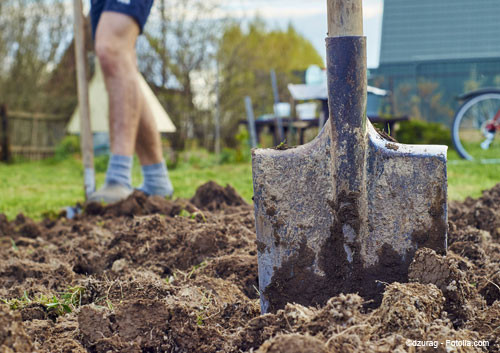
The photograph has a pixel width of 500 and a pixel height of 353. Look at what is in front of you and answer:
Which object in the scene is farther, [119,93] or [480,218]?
[119,93]

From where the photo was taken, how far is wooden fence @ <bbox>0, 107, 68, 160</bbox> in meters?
9.43

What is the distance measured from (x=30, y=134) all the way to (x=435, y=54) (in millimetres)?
8201

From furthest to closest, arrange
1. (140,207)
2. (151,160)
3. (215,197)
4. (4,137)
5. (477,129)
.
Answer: (4,137) → (477,129) → (151,160) → (215,197) → (140,207)

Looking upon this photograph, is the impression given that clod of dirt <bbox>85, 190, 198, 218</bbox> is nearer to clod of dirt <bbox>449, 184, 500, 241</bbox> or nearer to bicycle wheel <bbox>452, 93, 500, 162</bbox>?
clod of dirt <bbox>449, 184, 500, 241</bbox>

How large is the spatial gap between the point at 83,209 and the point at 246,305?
2.05 meters

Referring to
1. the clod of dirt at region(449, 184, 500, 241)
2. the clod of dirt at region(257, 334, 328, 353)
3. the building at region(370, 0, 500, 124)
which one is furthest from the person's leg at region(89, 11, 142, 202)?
the building at region(370, 0, 500, 124)

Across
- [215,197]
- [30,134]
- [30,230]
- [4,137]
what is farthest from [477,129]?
[30,134]

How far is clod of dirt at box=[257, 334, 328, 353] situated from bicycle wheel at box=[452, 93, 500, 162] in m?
5.79

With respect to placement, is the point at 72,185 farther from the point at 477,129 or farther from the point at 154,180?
the point at 477,129

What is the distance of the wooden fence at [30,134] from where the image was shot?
30.9 ft

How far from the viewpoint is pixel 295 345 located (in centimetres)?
96

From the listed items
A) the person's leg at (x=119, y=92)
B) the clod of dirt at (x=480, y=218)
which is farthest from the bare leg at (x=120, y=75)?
the clod of dirt at (x=480, y=218)

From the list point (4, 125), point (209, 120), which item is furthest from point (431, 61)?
point (4, 125)

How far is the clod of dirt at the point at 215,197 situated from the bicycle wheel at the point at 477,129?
162 inches
